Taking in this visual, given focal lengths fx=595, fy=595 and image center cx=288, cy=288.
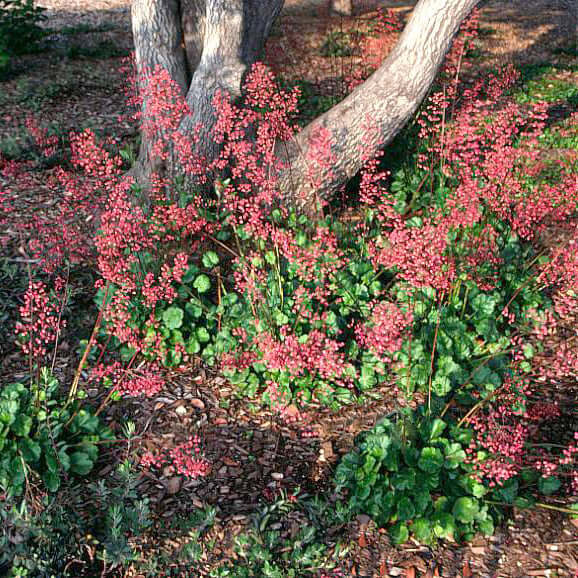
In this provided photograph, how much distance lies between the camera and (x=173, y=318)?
4051 mm

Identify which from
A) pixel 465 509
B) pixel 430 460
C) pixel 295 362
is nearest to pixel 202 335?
pixel 295 362

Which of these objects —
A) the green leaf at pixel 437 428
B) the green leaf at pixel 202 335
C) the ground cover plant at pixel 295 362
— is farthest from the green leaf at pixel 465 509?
the green leaf at pixel 202 335

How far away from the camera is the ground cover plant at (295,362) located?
303 cm

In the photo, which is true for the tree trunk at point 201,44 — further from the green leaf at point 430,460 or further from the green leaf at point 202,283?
the green leaf at point 430,460

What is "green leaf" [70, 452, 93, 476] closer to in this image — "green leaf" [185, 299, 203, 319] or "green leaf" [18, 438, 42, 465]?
"green leaf" [18, 438, 42, 465]

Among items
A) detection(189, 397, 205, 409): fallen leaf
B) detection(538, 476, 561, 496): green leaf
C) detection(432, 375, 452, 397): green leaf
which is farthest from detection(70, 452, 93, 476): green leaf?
detection(538, 476, 561, 496): green leaf

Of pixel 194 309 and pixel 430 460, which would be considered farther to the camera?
pixel 194 309

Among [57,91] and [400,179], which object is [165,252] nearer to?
[400,179]

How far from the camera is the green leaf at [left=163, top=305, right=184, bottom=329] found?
404cm

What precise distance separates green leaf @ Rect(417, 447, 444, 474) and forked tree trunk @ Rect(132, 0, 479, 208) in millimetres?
2469

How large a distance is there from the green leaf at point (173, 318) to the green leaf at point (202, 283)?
0.77ft

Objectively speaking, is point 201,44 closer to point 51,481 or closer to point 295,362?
point 295,362

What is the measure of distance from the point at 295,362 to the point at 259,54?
3428mm

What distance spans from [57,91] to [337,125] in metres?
4.48
